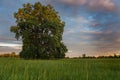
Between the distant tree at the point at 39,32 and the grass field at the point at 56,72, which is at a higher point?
the distant tree at the point at 39,32

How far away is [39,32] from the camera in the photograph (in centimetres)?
4053

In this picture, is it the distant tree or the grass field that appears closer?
the grass field

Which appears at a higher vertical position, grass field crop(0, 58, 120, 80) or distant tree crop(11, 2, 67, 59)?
distant tree crop(11, 2, 67, 59)

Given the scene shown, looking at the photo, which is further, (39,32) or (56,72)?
(39,32)

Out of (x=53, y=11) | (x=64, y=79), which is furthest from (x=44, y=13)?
(x=64, y=79)

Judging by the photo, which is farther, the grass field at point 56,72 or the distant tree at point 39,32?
the distant tree at point 39,32

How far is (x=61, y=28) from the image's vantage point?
42.7 metres

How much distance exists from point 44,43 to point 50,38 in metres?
1.52

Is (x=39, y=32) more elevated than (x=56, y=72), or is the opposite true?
(x=39, y=32)

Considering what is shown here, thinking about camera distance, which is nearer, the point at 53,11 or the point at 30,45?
the point at 30,45

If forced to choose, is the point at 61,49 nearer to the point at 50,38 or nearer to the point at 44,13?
the point at 50,38

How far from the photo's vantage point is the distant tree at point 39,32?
3922 centimetres

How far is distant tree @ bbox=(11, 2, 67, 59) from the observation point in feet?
Answer: 129

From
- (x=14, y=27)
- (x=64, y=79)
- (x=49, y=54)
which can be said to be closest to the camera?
(x=64, y=79)
